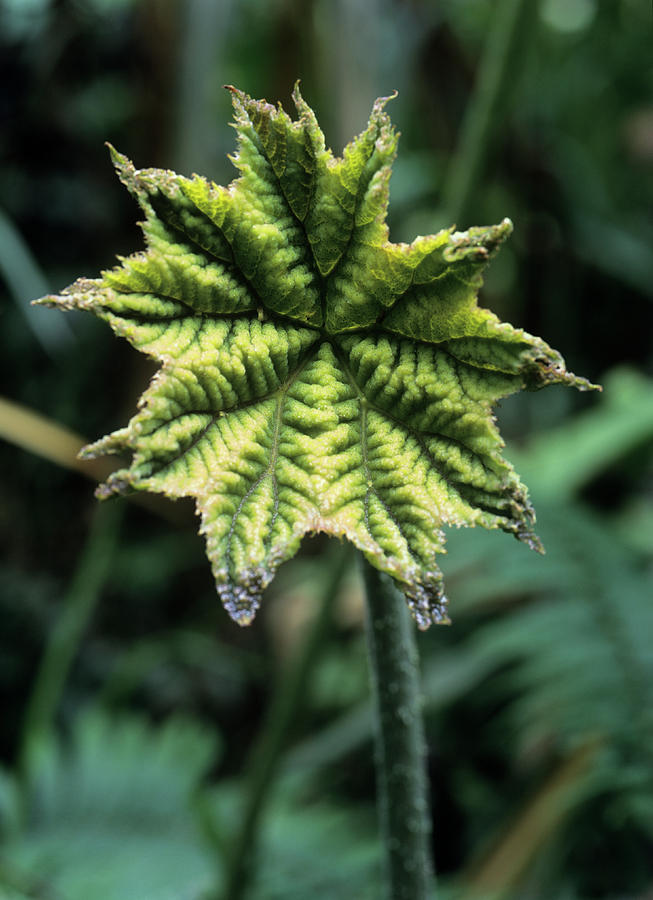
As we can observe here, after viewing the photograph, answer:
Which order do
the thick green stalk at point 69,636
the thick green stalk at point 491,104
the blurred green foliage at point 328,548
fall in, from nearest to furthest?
1. the thick green stalk at point 491,104
2. the blurred green foliage at point 328,548
3. the thick green stalk at point 69,636

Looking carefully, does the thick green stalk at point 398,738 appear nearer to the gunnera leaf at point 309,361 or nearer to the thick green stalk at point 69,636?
the gunnera leaf at point 309,361

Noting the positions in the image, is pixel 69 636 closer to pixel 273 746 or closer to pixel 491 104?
pixel 273 746

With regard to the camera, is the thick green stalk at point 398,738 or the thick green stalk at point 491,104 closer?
the thick green stalk at point 398,738

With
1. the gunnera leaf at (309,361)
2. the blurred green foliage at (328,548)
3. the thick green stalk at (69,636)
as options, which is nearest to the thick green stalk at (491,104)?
the blurred green foliage at (328,548)

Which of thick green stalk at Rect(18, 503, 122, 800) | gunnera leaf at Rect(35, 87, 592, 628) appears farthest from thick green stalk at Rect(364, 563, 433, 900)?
thick green stalk at Rect(18, 503, 122, 800)

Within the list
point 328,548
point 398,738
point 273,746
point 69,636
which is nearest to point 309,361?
point 398,738

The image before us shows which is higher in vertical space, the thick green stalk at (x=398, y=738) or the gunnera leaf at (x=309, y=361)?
the gunnera leaf at (x=309, y=361)

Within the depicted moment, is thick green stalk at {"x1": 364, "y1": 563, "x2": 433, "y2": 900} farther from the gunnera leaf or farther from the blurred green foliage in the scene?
the blurred green foliage
